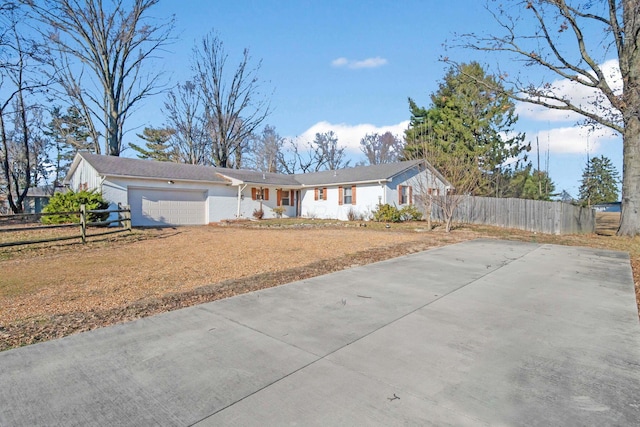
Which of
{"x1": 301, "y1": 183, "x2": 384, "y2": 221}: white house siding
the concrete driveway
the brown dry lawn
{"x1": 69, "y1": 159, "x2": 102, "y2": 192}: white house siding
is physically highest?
{"x1": 69, "y1": 159, "x2": 102, "y2": 192}: white house siding

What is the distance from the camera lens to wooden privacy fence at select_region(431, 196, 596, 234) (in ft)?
51.0

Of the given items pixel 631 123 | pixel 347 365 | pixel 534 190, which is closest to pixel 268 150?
pixel 534 190

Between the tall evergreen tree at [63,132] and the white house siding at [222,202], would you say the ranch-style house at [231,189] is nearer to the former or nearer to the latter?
the white house siding at [222,202]

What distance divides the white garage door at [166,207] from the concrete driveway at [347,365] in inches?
607

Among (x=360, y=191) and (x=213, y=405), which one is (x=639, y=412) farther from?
(x=360, y=191)

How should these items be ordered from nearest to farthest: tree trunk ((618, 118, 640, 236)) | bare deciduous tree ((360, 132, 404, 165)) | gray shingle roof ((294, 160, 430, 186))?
tree trunk ((618, 118, 640, 236)) < gray shingle roof ((294, 160, 430, 186)) < bare deciduous tree ((360, 132, 404, 165))

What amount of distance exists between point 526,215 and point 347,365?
1717 cm

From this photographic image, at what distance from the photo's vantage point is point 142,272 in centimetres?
665

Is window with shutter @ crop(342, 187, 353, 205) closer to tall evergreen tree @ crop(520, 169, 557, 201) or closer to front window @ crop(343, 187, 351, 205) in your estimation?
front window @ crop(343, 187, 351, 205)

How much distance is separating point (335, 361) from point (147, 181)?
17893 mm

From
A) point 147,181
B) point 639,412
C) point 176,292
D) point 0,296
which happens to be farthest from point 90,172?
point 639,412

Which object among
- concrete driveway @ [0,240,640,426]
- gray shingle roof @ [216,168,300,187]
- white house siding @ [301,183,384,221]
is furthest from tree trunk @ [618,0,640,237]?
gray shingle roof @ [216,168,300,187]

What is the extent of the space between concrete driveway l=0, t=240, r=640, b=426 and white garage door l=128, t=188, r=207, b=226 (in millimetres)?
15406

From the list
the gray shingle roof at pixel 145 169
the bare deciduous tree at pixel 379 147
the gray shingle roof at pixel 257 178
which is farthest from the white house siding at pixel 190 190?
the bare deciduous tree at pixel 379 147
